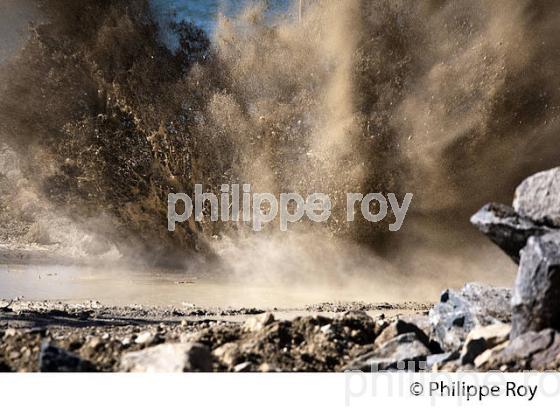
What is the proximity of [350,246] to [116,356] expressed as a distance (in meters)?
4.32

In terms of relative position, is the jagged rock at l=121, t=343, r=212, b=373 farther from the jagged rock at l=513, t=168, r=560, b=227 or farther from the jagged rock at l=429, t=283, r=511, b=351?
the jagged rock at l=513, t=168, r=560, b=227

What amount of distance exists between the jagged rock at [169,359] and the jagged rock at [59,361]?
0.56 feet

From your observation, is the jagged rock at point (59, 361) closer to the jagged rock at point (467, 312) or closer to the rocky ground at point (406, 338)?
the rocky ground at point (406, 338)

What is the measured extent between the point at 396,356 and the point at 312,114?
14.1 ft

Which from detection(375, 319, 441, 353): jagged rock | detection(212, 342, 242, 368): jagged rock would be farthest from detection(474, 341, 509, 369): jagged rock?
detection(212, 342, 242, 368): jagged rock

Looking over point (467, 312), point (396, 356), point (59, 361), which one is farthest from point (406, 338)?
point (59, 361)

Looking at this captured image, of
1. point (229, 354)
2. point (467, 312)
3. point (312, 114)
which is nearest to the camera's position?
point (229, 354)

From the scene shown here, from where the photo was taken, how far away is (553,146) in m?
6.28

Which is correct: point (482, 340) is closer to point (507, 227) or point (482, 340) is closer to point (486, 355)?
point (486, 355)

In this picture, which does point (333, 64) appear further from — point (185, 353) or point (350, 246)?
point (185, 353)

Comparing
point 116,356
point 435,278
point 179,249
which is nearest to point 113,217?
point 179,249

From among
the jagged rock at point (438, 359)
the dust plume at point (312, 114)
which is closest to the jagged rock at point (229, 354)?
the jagged rock at point (438, 359)

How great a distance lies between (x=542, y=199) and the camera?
2.97 metres

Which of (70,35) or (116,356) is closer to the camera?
(116,356)
